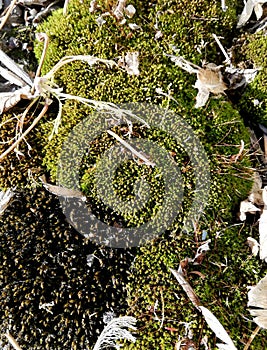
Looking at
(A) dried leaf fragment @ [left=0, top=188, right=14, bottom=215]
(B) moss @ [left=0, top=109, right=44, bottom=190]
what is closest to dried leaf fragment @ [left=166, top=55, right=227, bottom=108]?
(B) moss @ [left=0, top=109, right=44, bottom=190]

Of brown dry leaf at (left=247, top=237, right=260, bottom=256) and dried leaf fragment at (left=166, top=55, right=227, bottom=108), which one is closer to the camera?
brown dry leaf at (left=247, top=237, right=260, bottom=256)

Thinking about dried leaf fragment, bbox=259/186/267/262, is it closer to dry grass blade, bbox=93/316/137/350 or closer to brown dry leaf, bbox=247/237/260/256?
brown dry leaf, bbox=247/237/260/256

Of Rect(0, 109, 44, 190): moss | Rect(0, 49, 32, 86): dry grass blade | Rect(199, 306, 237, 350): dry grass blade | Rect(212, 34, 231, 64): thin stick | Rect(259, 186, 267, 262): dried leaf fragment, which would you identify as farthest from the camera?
Rect(212, 34, 231, 64): thin stick

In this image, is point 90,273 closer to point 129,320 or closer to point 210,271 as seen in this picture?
point 129,320

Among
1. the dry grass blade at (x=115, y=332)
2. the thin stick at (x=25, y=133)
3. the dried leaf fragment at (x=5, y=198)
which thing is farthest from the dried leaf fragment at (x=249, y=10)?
the dry grass blade at (x=115, y=332)

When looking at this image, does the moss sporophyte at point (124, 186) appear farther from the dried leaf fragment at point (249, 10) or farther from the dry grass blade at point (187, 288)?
the dried leaf fragment at point (249, 10)

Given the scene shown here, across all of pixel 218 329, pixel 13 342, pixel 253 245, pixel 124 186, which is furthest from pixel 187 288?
pixel 13 342

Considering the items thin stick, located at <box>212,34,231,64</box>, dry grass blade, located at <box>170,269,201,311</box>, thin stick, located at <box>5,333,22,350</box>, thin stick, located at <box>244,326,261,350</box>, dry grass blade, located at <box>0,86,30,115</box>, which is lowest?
thin stick, located at <box>5,333,22,350</box>

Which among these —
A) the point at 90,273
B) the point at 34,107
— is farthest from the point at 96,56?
the point at 90,273
